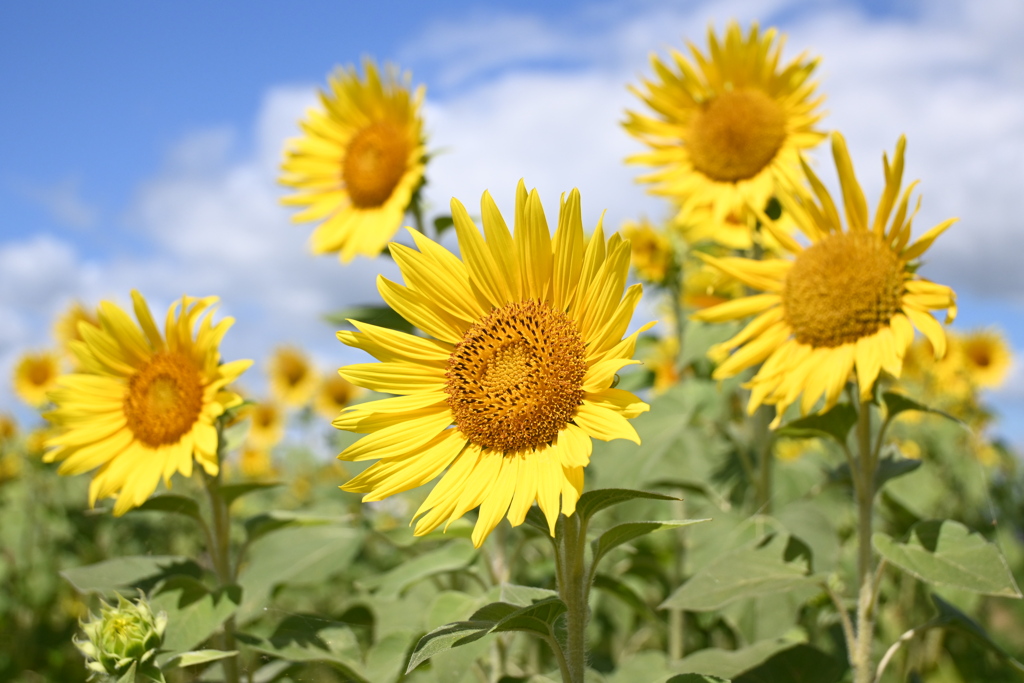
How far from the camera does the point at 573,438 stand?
1507 millimetres

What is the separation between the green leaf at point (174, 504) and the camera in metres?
2.28

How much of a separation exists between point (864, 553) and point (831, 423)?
34 centimetres

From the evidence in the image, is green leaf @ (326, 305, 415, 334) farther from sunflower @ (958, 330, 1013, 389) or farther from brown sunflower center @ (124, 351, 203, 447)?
sunflower @ (958, 330, 1013, 389)

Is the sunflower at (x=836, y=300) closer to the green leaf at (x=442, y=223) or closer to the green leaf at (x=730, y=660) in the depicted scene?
the green leaf at (x=730, y=660)

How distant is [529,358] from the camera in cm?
162

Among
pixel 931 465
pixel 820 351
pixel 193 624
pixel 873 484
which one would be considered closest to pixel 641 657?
pixel 873 484

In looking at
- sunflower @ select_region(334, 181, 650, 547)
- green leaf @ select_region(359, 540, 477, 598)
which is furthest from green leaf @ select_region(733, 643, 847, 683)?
sunflower @ select_region(334, 181, 650, 547)

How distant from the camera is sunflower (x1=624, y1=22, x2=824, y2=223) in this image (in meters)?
3.04

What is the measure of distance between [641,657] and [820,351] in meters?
1.04

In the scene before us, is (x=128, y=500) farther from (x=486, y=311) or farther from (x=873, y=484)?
(x=873, y=484)

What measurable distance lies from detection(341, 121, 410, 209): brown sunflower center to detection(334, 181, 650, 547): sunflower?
1534mm

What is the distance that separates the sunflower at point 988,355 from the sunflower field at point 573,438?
290cm

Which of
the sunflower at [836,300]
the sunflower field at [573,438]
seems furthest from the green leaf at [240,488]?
the sunflower at [836,300]

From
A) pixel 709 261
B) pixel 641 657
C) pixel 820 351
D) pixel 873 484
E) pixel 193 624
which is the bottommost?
pixel 641 657
